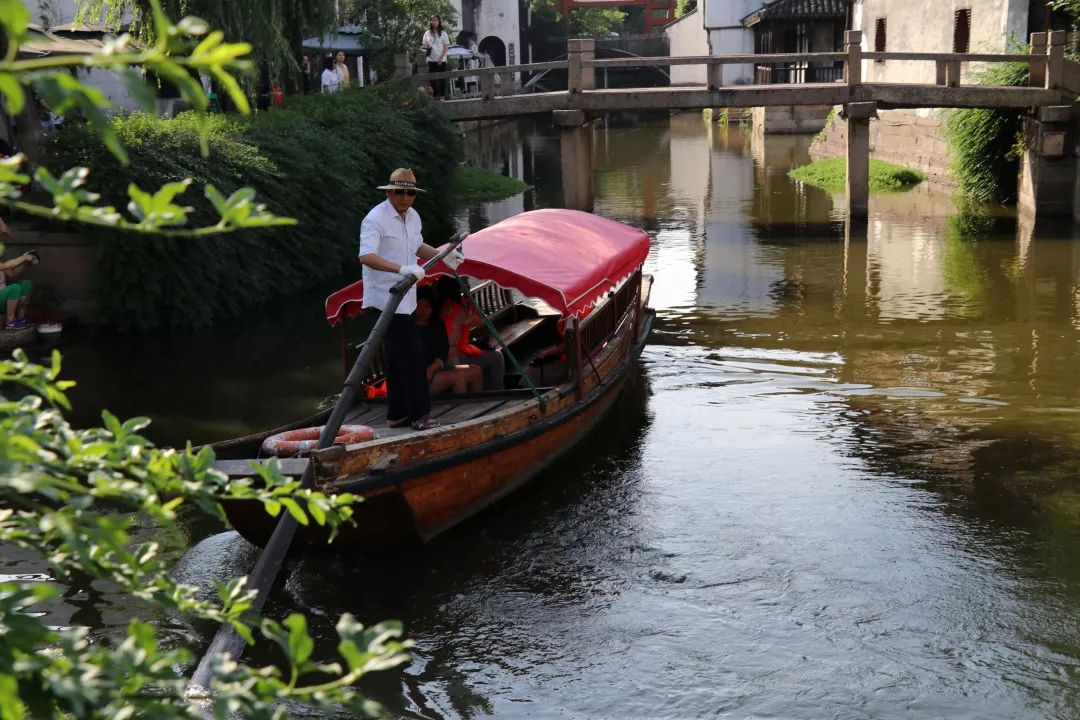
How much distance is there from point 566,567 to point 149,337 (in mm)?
8274

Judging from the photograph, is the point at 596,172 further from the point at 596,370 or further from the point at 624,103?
the point at 596,370

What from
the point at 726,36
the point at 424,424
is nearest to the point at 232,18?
the point at 424,424

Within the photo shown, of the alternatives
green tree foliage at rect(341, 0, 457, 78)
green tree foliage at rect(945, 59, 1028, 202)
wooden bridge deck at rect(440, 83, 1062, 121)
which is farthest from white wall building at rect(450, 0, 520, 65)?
green tree foliage at rect(945, 59, 1028, 202)

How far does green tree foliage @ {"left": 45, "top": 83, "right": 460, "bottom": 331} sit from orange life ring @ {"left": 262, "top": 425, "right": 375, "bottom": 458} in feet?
17.5

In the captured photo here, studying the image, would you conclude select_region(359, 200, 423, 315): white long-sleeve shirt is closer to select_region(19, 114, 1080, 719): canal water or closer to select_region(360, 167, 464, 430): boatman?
select_region(360, 167, 464, 430): boatman

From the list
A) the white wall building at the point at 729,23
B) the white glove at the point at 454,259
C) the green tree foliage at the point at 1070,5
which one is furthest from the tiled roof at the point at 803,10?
the white glove at the point at 454,259

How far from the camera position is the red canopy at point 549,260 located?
30.3 ft

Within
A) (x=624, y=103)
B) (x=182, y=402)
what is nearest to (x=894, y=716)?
(x=182, y=402)

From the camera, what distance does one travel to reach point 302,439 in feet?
26.3

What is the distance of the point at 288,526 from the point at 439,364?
3.65 metres

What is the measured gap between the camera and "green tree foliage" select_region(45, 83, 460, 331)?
47.3 ft

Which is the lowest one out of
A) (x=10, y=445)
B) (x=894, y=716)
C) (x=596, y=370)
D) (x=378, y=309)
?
(x=894, y=716)

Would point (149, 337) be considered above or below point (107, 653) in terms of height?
below

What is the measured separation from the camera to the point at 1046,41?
21109 mm
